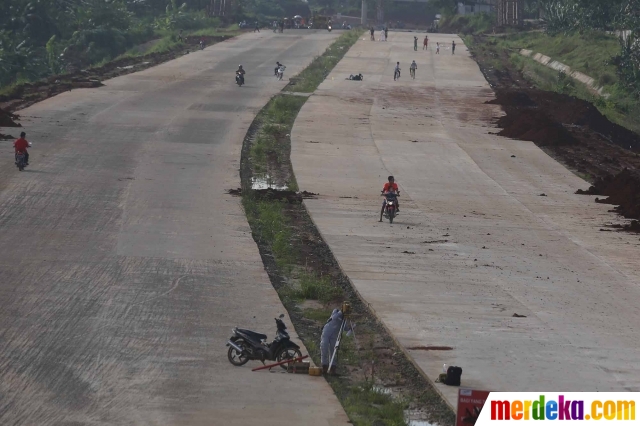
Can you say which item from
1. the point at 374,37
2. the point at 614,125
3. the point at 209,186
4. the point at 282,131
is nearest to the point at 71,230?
the point at 209,186

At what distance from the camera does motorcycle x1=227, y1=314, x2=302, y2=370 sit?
605 inches

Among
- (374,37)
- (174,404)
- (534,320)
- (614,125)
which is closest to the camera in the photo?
(174,404)

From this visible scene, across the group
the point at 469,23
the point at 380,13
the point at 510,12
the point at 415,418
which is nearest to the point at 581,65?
the point at 510,12

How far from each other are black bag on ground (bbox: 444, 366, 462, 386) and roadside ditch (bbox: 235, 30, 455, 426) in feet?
0.86

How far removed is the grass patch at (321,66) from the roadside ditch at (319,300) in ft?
71.8

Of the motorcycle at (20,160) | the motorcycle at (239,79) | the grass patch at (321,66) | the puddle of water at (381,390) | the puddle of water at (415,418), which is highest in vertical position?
the puddle of water at (415,418)

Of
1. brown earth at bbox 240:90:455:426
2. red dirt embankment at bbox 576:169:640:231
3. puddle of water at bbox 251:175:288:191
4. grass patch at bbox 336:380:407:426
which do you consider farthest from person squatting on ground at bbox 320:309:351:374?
puddle of water at bbox 251:175:288:191

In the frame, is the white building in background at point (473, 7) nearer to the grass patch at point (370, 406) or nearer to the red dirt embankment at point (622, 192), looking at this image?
the red dirt embankment at point (622, 192)

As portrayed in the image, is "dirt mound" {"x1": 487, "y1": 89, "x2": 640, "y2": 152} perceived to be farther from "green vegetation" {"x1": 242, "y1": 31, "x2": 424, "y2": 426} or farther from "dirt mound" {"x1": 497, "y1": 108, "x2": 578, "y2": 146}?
"green vegetation" {"x1": 242, "y1": 31, "x2": 424, "y2": 426}

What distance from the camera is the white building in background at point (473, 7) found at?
5064 inches

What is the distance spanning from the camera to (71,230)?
24.7 metres

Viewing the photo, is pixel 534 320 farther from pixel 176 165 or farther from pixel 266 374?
pixel 176 165

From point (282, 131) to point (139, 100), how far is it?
10193 mm

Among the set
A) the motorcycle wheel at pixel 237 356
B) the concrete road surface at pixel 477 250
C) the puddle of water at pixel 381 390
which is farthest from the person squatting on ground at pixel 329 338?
the concrete road surface at pixel 477 250
